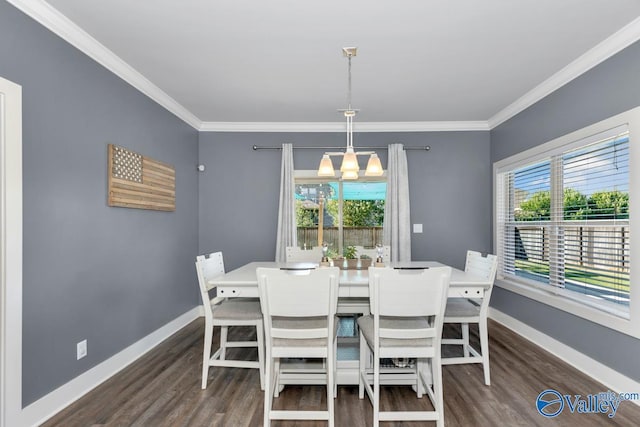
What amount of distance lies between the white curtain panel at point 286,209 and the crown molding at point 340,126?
0.95 ft

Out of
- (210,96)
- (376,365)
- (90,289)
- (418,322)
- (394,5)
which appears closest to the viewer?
(376,365)

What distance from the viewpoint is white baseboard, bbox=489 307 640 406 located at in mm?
2619

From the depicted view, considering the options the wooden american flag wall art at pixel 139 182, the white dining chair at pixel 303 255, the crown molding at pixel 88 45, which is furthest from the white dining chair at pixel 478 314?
the crown molding at pixel 88 45

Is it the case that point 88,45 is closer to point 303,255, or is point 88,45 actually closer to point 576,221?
point 303,255

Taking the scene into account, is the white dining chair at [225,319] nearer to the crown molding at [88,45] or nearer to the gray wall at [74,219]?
the gray wall at [74,219]

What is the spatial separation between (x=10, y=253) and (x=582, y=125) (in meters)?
4.15

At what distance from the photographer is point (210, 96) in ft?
12.9

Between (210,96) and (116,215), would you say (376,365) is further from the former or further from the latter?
(210,96)

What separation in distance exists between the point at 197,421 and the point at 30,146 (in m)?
1.93

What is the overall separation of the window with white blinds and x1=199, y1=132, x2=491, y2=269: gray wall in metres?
0.54

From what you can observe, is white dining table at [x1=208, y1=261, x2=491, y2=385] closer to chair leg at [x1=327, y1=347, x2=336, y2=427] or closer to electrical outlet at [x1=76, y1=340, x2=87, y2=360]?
chair leg at [x1=327, y1=347, x2=336, y2=427]

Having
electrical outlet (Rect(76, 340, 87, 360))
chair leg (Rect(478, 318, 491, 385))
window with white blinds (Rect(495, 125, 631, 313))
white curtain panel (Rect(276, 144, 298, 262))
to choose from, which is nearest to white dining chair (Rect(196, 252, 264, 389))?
electrical outlet (Rect(76, 340, 87, 360))

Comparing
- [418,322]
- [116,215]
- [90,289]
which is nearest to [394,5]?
[418,322]

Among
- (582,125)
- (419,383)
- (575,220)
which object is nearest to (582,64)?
(582,125)
